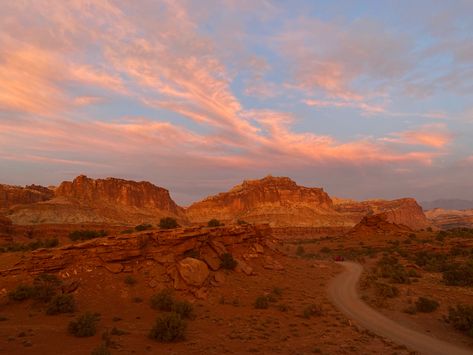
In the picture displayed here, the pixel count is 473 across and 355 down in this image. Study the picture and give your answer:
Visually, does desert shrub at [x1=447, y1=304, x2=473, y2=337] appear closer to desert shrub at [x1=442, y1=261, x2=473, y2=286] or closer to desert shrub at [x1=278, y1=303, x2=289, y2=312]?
desert shrub at [x1=278, y1=303, x2=289, y2=312]

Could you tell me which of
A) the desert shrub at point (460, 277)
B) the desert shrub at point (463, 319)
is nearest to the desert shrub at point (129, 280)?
the desert shrub at point (463, 319)

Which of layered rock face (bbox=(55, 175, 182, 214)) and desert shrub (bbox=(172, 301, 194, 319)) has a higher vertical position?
layered rock face (bbox=(55, 175, 182, 214))

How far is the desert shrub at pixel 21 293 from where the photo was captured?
15.4 metres

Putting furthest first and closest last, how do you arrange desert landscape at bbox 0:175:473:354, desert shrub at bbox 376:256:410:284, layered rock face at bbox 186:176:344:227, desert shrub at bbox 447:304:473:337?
layered rock face at bbox 186:176:344:227
desert shrub at bbox 376:256:410:284
desert shrub at bbox 447:304:473:337
desert landscape at bbox 0:175:473:354

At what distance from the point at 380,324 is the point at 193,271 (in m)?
10.4

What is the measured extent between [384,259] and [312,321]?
22.8 metres

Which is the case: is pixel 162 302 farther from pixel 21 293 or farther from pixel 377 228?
pixel 377 228

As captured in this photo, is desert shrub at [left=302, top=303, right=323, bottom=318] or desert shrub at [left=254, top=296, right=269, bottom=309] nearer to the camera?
desert shrub at [left=302, top=303, right=323, bottom=318]

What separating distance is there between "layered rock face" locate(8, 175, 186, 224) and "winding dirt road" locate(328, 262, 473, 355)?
3263 inches

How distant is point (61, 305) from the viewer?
1497 cm

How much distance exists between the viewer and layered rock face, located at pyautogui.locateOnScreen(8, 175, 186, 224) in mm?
89438

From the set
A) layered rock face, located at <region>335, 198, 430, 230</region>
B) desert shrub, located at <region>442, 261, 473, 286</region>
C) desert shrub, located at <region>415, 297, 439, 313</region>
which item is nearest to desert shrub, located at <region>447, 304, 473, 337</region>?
Answer: desert shrub, located at <region>415, 297, 439, 313</region>

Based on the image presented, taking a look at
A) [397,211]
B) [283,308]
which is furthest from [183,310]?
[397,211]

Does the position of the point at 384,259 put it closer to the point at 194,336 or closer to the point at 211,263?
the point at 211,263
